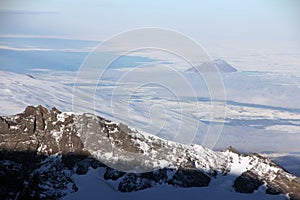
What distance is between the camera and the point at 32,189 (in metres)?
199

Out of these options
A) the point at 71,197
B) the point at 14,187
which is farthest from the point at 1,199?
the point at 71,197

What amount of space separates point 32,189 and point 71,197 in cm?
1239

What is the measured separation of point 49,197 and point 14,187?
11400 millimetres

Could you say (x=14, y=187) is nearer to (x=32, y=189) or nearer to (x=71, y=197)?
(x=32, y=189)

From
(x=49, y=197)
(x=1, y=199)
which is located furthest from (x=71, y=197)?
(x=1, y=199)

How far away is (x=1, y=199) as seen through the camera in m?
192

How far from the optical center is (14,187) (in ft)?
651

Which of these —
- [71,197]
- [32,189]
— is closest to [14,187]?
[32,189]

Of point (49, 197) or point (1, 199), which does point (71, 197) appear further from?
point (1, 199)

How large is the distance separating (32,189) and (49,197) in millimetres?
6066

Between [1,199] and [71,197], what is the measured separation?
21701 millimetres

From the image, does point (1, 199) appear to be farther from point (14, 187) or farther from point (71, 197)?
point (71, 197)

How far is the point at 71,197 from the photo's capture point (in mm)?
199875

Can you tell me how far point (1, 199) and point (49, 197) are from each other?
14.9 m
